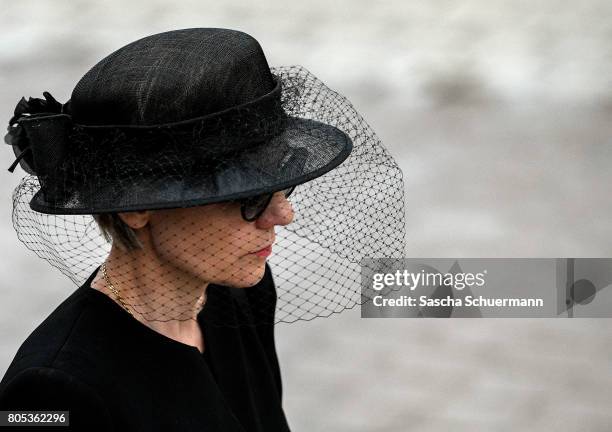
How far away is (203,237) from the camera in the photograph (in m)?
1.96

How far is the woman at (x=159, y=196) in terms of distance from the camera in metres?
1.86

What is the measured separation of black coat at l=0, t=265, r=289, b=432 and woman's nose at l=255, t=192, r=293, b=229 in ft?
1.06

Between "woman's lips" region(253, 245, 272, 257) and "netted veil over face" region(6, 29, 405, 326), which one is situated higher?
"netted veil over face" region(6, 29, 405, 326)

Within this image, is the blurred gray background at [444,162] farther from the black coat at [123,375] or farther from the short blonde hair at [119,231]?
the short blonde hair at [119,231]

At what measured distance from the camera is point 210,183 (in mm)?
1872

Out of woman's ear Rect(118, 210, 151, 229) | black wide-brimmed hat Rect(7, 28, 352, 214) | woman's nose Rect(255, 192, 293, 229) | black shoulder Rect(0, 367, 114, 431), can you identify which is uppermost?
black wide-brimmed hat Rect(7, 28, 352, 214)

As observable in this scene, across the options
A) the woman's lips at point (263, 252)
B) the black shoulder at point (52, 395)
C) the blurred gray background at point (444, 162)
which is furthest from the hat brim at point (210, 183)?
the blurred gray background at point (444, 162)

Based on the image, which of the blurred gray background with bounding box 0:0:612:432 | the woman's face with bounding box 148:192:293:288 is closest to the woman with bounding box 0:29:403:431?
the woman's face with bounding box 148:192:293:288

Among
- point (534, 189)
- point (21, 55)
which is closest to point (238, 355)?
point (534, 189)

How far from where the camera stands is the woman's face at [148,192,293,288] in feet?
6.40

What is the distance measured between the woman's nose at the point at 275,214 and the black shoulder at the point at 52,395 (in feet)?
1.45

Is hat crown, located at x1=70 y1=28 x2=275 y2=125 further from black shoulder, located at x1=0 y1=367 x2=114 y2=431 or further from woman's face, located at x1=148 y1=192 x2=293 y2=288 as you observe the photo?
black shoulder, located at x1=0 y1=367 x2=114 y2=431

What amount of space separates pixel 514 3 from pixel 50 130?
5217mm

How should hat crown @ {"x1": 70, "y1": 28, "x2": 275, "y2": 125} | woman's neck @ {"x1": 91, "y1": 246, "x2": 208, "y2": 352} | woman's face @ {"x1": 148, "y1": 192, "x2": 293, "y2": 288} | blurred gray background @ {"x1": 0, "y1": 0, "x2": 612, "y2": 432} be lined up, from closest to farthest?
hat crown @ {"x1": 70, "y1": 28, "x2": 275, "y2": 125} → woman's face @ {"x1": 148, "y1": 192, "x2": 293, "y2": 288} → woman's neck @ {"x1": 91, "y1": 246, "x2": 208, "y2": 352} → blurred gray background @ {"x1": 0, "y1": 0, "x2": 612, "y2": 432}
